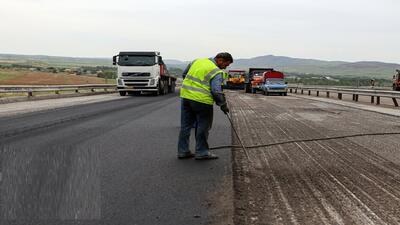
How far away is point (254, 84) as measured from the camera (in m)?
42.6

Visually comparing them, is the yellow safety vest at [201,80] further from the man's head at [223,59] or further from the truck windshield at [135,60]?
the truck windshield at [135,60]

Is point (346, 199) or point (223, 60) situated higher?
point (223, 60)

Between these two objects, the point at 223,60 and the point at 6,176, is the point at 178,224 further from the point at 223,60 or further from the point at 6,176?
the point at 223,60

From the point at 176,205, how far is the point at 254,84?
38313 mm

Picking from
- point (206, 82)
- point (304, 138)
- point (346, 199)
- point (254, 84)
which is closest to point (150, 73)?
point (254, 84)

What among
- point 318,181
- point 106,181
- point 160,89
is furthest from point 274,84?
point 106,181

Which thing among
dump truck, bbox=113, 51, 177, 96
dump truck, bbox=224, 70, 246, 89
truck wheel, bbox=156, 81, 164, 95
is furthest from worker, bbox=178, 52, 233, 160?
dump truck, bbox=224, 70, 246, 89

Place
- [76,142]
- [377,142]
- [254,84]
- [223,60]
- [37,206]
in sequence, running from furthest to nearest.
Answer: [254,84], [377,142], [76,142], [223,60], [37,206]

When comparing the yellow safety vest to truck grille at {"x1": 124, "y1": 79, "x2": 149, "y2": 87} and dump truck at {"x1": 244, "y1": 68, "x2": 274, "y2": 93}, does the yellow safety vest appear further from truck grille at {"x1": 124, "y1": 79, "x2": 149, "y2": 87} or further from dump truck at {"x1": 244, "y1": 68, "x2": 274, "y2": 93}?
dump truck at {"x1": 244, "y1": 68, "x2": 274, "y2": 93}

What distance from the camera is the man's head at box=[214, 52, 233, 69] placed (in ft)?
23.8

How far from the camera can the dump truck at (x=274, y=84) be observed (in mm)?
37781

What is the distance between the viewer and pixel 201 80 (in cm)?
730

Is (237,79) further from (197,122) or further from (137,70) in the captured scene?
(197,122)

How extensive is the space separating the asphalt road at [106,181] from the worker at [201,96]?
324 mm
